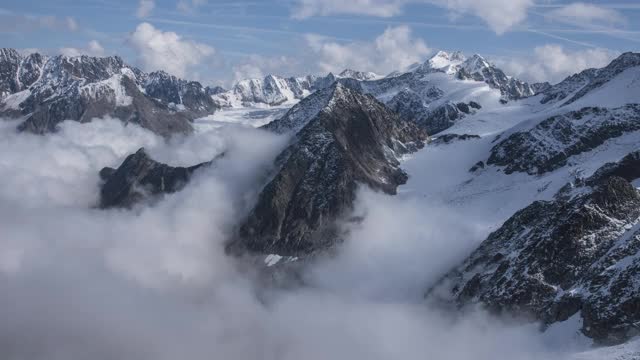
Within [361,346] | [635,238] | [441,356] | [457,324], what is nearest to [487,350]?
[441,356]

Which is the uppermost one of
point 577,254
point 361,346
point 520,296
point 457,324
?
point 577,254

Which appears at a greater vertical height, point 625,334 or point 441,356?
point 625,334

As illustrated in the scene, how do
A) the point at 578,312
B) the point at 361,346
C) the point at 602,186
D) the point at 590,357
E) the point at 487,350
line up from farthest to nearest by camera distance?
the point at 361,346
the point at 602,186
the point at 487,350
the point at 578,312
the point at 590,357

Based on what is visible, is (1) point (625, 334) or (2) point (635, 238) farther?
(2) point (635, 238)

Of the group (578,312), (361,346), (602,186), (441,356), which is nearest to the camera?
(578,312)

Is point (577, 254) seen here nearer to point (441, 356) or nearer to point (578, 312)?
point (578, 312)

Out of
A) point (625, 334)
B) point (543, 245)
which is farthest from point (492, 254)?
point (625, 334)
